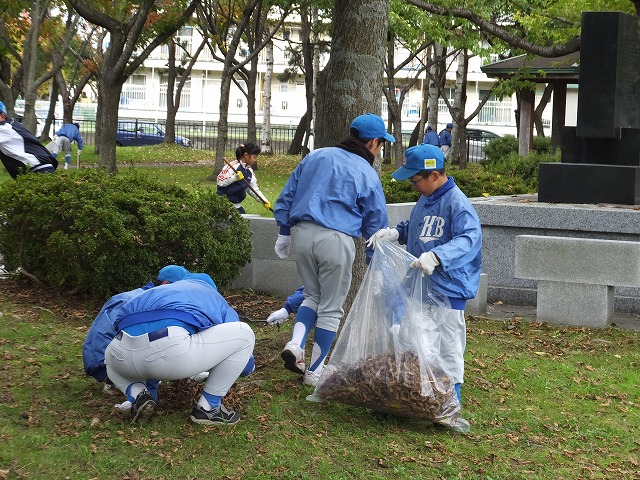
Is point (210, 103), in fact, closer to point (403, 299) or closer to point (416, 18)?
point (416, 18)

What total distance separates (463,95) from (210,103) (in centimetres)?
3774

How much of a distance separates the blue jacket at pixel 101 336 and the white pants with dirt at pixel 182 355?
390 mm

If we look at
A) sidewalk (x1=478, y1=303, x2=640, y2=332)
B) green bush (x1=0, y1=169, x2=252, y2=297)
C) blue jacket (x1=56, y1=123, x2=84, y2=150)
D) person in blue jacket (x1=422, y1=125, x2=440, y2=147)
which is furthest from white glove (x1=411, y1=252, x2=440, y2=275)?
person in blue jacket (x1=422, y1=125, x2=440, y2=147)

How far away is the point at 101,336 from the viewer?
543 cm

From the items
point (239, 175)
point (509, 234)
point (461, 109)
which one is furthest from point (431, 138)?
point (509, 234)

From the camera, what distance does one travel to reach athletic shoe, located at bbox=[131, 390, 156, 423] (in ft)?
16.5

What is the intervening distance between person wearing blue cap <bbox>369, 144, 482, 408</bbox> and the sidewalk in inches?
139

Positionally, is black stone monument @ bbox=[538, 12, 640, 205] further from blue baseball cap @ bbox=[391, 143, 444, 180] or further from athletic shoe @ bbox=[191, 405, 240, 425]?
athletic shoe @ bbox=[191, 405, 240, 425]

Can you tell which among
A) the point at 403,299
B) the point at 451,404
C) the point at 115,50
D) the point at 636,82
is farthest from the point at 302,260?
the point at 115,50

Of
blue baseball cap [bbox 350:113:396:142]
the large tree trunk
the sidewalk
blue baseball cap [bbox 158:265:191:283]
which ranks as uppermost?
the large tree trunk

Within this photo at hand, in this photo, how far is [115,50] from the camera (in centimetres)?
1912

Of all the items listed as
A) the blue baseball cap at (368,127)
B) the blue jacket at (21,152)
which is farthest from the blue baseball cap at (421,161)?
the blue jacket at (21,152)

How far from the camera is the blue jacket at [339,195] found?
19.2 ft

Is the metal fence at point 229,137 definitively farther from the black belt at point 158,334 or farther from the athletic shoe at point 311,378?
the black belt at point 158,334
